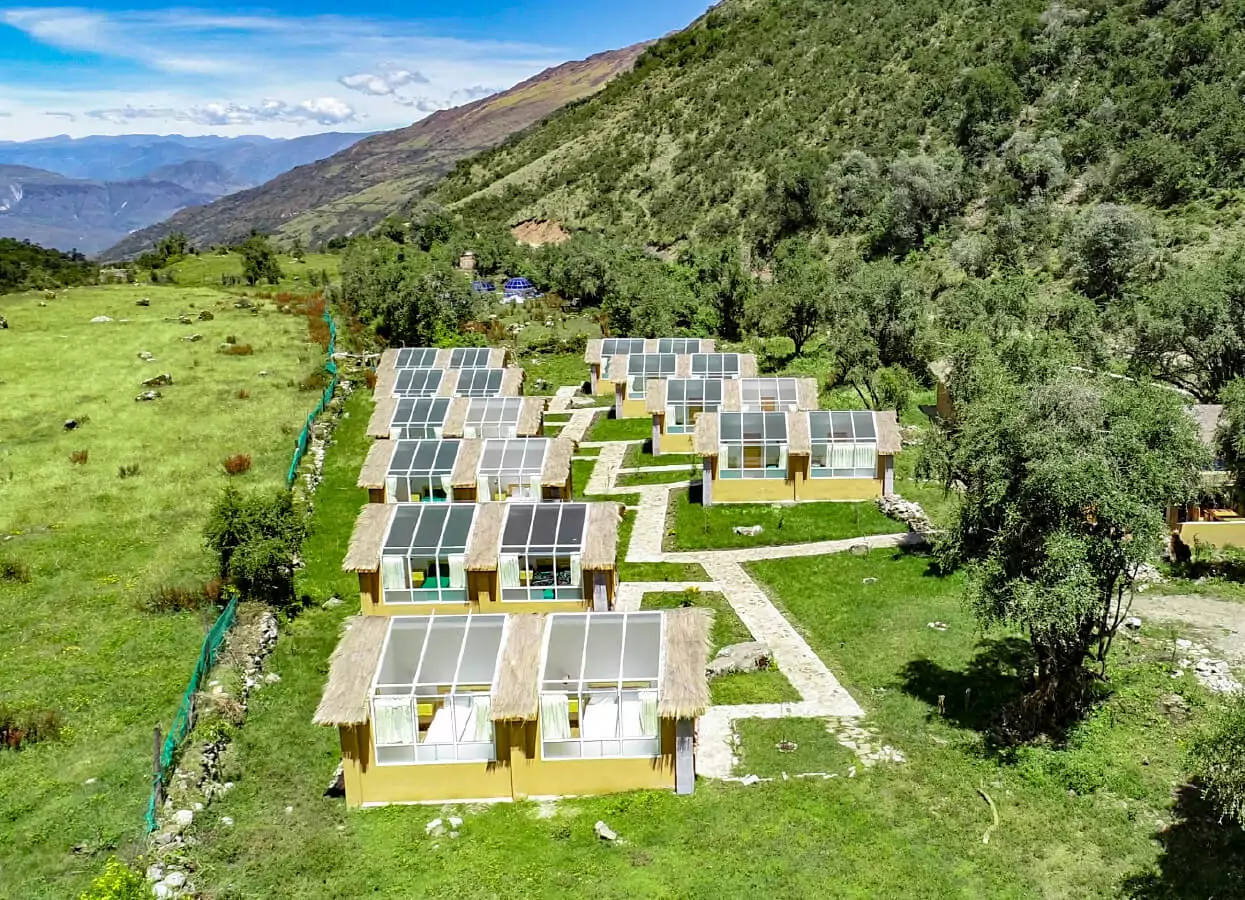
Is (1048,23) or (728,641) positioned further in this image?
(1048,23)

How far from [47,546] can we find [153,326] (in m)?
47.8

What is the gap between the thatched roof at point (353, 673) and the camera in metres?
19.7

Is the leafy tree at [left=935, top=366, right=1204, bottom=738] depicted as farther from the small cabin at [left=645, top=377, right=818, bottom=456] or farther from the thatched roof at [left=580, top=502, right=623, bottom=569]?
the small cabin at [left=645, top=377, right=818, bottom=456]

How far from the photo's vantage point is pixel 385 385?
176 ft


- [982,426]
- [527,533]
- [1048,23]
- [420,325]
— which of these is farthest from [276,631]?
[1048,23]

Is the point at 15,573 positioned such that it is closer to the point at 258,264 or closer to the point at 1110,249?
the point at 1110,249

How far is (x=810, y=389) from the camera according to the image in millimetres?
46469

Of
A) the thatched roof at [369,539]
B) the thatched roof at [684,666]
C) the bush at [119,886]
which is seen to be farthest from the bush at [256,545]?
the bush at [119,886]

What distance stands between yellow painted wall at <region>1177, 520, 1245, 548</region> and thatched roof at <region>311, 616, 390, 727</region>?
27.5 m

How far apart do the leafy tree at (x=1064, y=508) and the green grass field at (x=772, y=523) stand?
562 inches

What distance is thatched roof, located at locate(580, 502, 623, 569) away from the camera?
2859 centimetres

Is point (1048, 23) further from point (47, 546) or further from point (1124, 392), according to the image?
point (47, 546)

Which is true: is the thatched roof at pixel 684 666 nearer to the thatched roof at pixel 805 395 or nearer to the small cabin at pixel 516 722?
the small cabin at pixel 516 722

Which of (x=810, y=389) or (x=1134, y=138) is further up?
(x=1134, y=138)
